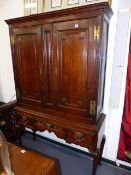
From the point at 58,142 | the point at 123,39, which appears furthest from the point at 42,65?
the point at 58,142

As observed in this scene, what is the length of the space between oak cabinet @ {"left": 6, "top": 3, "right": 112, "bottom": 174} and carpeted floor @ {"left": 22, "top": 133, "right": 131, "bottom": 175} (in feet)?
1.62

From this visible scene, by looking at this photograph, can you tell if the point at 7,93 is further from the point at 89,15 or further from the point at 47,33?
the point at 89,15

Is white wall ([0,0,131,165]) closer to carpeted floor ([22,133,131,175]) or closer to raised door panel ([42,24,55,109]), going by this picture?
carpeted floor ([22,133,131,175])

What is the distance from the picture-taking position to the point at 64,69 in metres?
1.70

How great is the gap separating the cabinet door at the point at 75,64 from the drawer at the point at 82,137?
224 mm

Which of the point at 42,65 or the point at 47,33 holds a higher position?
the point at 47,33

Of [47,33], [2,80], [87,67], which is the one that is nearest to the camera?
[87,67]

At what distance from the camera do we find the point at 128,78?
1834mm

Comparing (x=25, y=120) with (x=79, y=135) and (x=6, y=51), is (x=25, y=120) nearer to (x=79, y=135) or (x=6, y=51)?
(x=79, y=135)

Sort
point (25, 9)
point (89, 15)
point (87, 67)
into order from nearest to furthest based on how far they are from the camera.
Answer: point (89, 15), point (87, 67), point (25, 9)

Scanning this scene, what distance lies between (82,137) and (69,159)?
0.84m

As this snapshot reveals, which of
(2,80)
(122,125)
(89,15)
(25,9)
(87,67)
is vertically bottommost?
(122,125)

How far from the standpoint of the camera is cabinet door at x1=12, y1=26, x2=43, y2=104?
5.92ft

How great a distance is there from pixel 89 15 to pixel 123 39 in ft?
1.88
